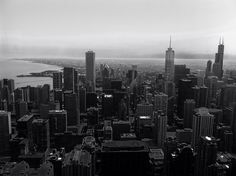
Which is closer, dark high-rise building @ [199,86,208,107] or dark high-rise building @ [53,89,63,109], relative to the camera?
dark high-rise building @ [199,86,208,107]

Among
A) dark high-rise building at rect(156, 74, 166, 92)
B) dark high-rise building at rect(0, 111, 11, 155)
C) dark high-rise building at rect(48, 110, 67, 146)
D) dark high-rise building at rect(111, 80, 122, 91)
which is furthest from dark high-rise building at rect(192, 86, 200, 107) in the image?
dark high-rise building at rect(0, 111, 11, 155)

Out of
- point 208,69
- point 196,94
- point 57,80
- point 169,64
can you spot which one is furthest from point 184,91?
point 57,80

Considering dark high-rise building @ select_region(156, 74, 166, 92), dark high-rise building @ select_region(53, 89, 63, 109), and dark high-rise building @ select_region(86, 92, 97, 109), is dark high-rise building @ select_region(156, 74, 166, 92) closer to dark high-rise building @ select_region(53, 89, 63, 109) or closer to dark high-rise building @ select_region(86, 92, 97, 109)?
dark high-rise building @ select_region(86, 92, 97, 109)

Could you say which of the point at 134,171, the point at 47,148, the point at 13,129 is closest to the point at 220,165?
the point at 134,171

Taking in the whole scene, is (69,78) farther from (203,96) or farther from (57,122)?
(203,96)

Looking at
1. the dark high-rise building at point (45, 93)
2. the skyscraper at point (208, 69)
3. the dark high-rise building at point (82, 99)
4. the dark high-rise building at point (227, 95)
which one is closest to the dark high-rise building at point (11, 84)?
the dark high-rise building at point (45, 93)

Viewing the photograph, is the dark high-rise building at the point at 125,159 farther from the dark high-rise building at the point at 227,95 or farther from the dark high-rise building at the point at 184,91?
the dark high-rise building at the point at 184,91
